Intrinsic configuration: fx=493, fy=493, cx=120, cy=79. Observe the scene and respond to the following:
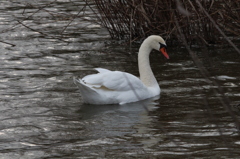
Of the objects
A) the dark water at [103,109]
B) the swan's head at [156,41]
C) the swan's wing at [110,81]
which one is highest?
the swan's head at [156,41]

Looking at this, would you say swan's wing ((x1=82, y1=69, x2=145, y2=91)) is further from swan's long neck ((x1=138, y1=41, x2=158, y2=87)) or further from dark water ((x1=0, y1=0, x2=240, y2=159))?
swan's long neck ((x1=138, y1=41, x2=158, y2=87))

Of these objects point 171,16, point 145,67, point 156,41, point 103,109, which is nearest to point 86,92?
point 103,109

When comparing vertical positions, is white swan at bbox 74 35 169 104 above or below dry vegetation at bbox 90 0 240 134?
below

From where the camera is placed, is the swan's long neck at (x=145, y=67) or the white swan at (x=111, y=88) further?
the swan's long neck at (x=145, y=67)

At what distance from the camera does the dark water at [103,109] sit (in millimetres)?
4863

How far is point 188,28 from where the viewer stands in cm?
954

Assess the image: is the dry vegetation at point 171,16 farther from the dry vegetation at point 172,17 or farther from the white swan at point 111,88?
the white swan at point 111,88

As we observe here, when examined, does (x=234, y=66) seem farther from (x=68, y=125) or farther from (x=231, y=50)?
(x=68, y=125)

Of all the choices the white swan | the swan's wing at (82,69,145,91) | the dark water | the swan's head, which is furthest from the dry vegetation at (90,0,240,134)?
the swan's wing at (82,69,145,91)

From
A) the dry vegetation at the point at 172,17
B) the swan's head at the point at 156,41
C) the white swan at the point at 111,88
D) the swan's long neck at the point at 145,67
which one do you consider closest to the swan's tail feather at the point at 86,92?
the white swan at the point at 111,88

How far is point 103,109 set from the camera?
21.7 feet

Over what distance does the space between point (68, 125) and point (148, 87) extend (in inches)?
73.4

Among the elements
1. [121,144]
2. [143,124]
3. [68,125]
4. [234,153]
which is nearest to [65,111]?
[68,125]

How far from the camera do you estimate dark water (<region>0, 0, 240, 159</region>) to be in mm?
4863
